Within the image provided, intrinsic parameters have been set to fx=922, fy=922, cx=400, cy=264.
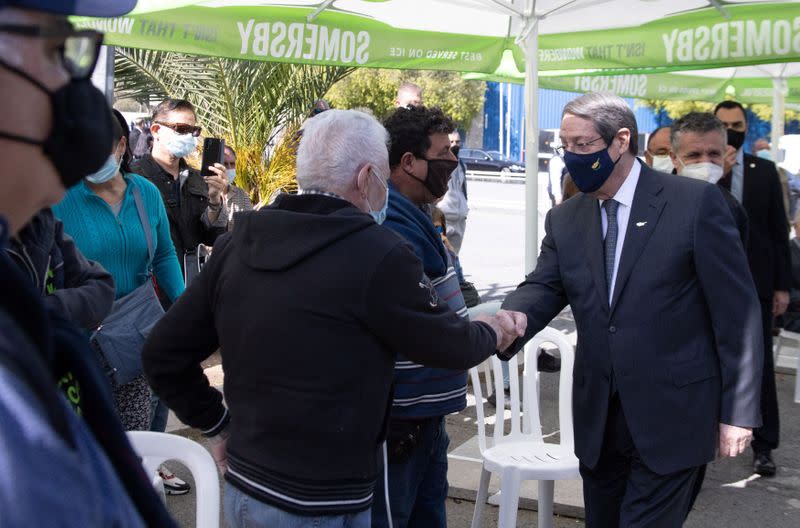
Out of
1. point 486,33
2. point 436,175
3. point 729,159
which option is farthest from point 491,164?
point 436,175

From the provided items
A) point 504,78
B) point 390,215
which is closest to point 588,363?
point 390,215

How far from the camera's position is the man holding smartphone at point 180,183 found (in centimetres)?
496

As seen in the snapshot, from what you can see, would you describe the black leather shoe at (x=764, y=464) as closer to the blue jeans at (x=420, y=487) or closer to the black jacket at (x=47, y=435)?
the blue jeans at (x=420, y=487)

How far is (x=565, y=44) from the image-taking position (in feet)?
22.1

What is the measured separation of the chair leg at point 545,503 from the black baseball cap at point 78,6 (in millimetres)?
3044

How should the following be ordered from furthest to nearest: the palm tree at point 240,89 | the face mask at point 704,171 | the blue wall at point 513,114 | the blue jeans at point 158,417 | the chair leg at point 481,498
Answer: the blue wall at point 513,114
the palm tree at point 240,89
the blue jeans at point 158,417
the face mask at point 704,171
the chair leg at point 481,498

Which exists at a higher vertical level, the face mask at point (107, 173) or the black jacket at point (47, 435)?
the face mask at point (107, 173)

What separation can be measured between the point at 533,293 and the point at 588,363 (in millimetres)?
369

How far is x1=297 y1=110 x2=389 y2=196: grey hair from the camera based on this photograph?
7.73 feet

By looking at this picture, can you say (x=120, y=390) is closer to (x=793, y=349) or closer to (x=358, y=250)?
(x=358, y=250)

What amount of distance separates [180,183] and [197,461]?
2.77 metres

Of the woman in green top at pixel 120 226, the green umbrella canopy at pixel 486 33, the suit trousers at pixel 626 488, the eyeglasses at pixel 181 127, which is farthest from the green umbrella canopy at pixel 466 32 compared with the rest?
the suit trousers at pixel 626 488

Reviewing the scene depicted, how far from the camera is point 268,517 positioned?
2.26 metres

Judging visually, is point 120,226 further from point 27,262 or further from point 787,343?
point 787,343
